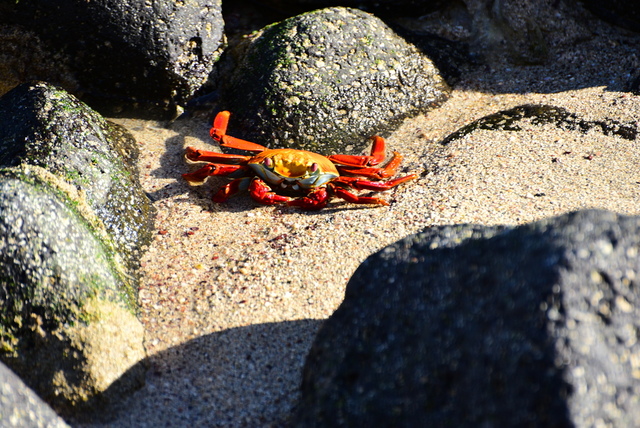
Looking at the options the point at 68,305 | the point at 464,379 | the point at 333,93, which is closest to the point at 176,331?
the point at 68,305

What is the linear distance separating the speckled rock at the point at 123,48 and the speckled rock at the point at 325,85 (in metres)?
0.44

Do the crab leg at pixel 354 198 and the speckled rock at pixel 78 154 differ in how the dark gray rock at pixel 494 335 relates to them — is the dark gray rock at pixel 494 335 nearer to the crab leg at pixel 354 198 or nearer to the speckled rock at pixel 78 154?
the crab leg at pixel 354 198

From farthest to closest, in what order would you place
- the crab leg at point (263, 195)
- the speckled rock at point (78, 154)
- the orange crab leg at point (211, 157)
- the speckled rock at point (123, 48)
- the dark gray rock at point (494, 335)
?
the speckled rock at point (123, 48)
the orange crab leg at point (211, 157)
the crab leg at point (263, 195)
the speckled rock at point (78, 154)
the dark gray rock at point (494, 335)

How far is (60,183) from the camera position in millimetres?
3533

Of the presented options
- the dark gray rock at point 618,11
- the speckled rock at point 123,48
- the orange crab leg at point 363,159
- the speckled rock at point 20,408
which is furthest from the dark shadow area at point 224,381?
the dark gray rock at point 618,11

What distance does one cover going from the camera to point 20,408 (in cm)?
225

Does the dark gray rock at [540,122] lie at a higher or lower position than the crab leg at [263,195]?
lower

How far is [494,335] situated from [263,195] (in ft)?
9.18

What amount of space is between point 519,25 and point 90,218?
15.8ft

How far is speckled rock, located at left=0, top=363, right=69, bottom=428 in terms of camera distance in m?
2.20

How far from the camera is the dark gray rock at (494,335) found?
179 centimetres

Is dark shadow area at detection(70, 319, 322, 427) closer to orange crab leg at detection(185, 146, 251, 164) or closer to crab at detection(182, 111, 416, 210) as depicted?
crab at detection(182, 111, 416, 210)

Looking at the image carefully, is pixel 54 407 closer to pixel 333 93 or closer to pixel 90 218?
pixel 90 218

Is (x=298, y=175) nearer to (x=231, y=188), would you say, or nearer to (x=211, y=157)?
(x=231, y=188)
